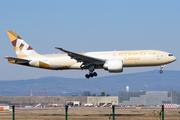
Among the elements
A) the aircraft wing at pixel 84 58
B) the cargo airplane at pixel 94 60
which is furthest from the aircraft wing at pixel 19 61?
the aircraft wing at pixel 84 58

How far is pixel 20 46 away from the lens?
54.4 m

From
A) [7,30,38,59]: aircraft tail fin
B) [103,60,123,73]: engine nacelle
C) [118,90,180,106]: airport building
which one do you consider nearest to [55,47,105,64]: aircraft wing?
[103,60,123,73]: engine nacelle

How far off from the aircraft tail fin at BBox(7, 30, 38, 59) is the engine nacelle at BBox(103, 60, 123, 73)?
1342 centimetres

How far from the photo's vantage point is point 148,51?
46.8m

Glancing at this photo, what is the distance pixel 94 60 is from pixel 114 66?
3274 mm

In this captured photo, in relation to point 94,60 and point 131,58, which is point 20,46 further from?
point 131,58

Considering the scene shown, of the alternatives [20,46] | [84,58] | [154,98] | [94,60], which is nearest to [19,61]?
[20,46]

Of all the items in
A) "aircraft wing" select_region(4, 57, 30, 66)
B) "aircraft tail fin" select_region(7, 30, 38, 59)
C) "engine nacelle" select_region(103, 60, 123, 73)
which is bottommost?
"engine nacelle" select_region(103, 60, 123, 73)

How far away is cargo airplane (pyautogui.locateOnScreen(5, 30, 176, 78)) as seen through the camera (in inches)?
1810

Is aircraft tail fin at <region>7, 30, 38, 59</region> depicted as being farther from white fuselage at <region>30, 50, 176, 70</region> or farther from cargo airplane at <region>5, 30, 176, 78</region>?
white fuselage at <region>30, 50, 176, 70</region>

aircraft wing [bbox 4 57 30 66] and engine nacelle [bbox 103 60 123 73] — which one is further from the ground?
aircraft wing [bbox 4 57 30 66]

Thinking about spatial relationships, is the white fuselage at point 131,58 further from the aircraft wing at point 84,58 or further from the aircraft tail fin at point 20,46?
the aircraft tail fin at point 20,46

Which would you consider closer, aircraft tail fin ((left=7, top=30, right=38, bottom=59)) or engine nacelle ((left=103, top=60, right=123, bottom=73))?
engine nacelle ((left=103, top=60, right=123, bottom=73))

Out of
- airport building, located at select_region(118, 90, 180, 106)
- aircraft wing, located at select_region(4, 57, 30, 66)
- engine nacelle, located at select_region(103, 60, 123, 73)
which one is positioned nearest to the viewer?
engine nacelle, located at select_region(103, 60, 123, 73)
